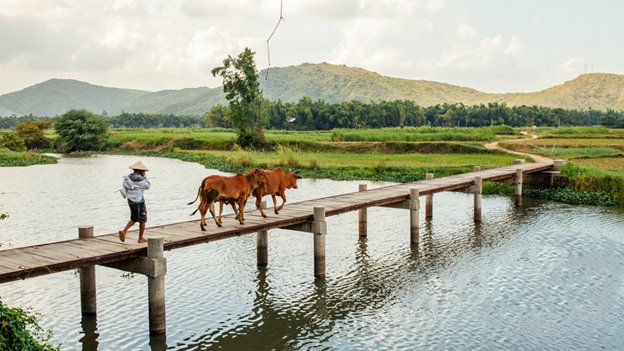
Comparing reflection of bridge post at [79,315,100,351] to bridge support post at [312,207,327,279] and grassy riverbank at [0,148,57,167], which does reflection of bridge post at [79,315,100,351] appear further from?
grassy riverbank at [0,148,57,167]

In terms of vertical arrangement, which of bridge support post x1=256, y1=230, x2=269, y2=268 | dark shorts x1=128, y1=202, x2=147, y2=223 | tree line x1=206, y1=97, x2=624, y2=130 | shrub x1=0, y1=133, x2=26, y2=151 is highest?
tree line x1=206, y1=97, x2=624, y2=130

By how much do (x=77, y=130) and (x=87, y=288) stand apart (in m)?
57.1

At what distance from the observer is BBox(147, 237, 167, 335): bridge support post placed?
302 inches

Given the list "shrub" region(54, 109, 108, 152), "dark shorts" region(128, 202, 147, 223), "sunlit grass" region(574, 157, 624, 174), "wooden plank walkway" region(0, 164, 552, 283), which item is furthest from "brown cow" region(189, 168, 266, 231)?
"shrub" region(54, 109, 108, 152)

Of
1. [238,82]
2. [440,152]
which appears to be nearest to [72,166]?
[238,82]

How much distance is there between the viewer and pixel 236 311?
9539 mm

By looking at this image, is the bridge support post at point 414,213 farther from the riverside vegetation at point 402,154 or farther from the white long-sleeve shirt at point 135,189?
the riverside vegetation at point 402,154

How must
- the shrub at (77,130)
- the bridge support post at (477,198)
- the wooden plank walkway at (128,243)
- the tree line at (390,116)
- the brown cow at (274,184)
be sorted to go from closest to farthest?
the wooden plank walkway at (128,243) < the brown cow at (274,184) < the bridge support post at (477,198) < the shrub at (77,130) < the tree line at (390,116)

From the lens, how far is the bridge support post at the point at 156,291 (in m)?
7.68

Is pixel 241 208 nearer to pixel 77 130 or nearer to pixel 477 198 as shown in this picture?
pixel 477 198

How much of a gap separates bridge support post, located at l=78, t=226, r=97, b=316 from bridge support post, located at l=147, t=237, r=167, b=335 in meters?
1.53

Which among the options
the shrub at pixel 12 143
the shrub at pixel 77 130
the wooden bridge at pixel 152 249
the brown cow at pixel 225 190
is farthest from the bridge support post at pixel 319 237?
the shrub at pixel 77 130

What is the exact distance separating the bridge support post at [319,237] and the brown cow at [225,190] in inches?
57.1

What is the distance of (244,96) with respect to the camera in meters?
51.6
